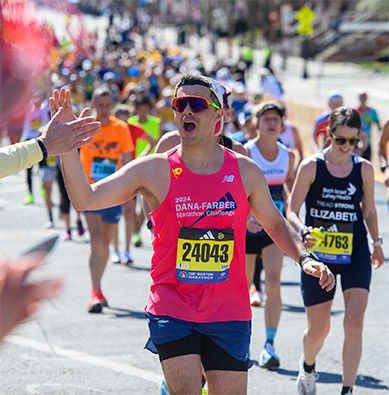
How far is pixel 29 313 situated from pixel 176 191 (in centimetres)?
250

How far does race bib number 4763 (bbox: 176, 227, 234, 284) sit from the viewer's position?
419 cm

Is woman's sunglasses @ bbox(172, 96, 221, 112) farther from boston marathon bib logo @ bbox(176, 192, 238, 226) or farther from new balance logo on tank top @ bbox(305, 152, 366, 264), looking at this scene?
new balance logo on tank top @ bbox(305, 152, 366, 264)

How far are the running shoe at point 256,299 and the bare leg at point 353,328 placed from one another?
2.77 m

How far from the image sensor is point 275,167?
23.7 ft

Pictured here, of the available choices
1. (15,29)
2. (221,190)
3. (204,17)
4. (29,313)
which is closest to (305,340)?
(221,190)

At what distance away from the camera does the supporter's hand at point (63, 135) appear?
3061 mm

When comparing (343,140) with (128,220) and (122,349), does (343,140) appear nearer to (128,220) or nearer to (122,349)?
(122,349)

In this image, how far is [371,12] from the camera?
59094 mm

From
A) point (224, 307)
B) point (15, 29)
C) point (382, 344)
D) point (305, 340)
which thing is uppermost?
point (15, 29)

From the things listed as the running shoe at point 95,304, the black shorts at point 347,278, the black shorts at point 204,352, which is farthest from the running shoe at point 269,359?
the black shorts at point 204,352

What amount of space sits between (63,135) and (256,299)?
5663 millimetres

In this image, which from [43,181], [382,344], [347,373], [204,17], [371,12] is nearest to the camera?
[347,373]

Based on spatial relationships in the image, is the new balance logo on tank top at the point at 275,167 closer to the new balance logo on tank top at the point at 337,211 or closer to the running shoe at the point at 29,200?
the new balance logo on tank top at the point at 337,211

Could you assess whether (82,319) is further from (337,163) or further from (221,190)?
(221,190)
